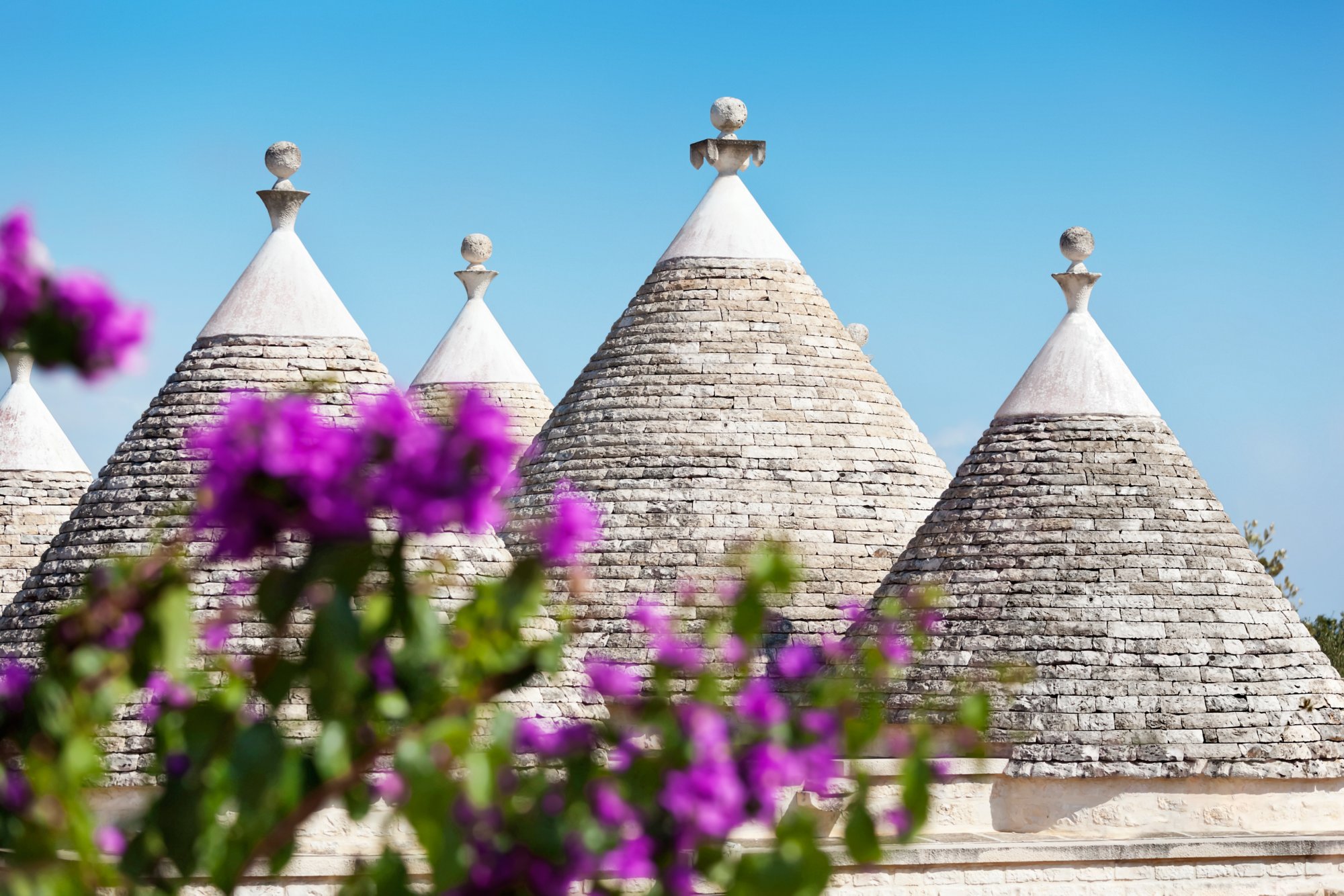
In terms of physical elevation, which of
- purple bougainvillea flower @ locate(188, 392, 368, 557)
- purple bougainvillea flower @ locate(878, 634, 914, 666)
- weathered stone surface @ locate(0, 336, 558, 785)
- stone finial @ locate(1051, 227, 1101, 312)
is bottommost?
purple bougainvillea flower @ locate(188, 392, 368, 557)

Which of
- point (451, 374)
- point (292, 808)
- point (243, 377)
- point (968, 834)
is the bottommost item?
point (292, 808)

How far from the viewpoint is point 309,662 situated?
360 cm

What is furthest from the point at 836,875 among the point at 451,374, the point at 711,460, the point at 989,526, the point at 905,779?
the point at 451,374

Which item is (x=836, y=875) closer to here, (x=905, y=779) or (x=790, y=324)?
(x=790, y=324)

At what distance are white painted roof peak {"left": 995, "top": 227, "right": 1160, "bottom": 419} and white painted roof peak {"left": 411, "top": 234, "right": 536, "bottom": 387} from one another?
24.6ft

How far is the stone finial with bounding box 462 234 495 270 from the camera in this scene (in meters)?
22.0

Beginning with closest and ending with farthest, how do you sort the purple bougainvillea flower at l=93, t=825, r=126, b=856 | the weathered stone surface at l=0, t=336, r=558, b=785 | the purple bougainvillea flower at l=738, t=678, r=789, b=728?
the purple bougainvillea flower at l=738, t=678, r=789, b=728 < the purple bougainvillea flower at l=93, t=825, r=126, b=856 < the weathered stone surface at l=0, t=336, r=558, b=785

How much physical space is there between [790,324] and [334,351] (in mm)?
4335

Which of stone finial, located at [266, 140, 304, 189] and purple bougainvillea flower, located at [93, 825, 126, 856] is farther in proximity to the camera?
stone finial, located at [266, 140, 304, 189]

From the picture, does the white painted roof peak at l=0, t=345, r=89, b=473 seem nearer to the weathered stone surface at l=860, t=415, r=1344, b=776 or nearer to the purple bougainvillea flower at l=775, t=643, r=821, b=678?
the weathered stone surface at l=860, t=415, r=1344, b=776

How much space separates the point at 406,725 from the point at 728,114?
1402 centimetres

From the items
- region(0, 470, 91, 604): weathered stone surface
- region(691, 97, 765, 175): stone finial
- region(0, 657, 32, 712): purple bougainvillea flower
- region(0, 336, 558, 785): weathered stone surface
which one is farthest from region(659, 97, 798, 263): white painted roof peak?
region(0, 657, 32, 712): purple bougainvillea flower

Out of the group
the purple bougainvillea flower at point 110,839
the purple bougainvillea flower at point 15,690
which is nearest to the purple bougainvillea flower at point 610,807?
the purple bougainvillea flower at point 110,839

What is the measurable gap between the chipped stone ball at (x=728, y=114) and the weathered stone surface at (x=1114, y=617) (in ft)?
12.1
